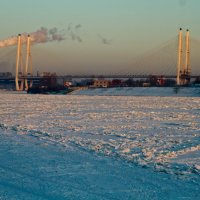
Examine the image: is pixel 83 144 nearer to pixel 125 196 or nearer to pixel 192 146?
pixel 192 146

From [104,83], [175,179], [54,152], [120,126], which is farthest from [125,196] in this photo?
[104,83]

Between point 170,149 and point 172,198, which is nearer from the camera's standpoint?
point 172,198

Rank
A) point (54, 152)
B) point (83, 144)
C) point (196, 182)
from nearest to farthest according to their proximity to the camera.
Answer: point (196, 182)
point (54, 152)
point (83, 144)

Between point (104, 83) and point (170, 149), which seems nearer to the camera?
point (170, 149)

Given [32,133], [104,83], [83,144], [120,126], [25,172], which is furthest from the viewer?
[104,83]

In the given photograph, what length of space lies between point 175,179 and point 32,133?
5.70 m

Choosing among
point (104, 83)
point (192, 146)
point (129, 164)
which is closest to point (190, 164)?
point (129, 164)

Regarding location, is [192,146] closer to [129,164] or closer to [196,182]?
[129,164]

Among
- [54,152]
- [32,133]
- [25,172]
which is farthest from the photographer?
[32,133]

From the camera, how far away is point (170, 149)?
7980 mm

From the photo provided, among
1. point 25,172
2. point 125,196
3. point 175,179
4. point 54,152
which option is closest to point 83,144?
point 54,152

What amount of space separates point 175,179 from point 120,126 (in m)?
6.55

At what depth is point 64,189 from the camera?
17.0 ft

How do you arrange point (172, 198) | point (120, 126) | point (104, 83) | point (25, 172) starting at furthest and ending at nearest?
point (104, 83) < point (120, 126) < point (25, 172) < point (172, 198)
